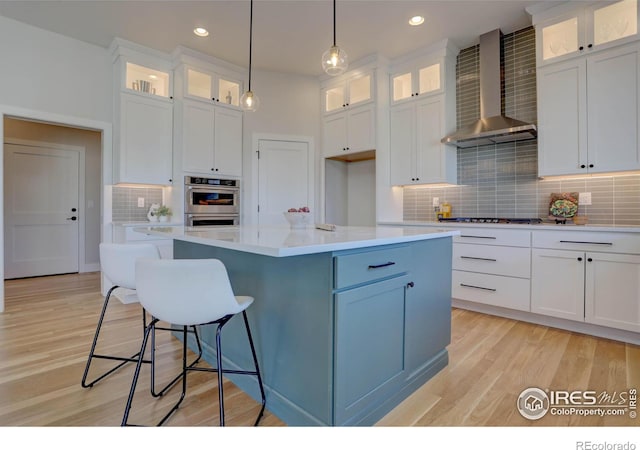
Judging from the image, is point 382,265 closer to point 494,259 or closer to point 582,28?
point 494,259

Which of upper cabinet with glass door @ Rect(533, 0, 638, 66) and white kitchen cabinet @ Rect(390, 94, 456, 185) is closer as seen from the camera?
upper cabinet with glass door @ Rect(533, 0, 638, 66)

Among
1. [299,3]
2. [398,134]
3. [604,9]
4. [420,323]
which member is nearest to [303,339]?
[420,323]

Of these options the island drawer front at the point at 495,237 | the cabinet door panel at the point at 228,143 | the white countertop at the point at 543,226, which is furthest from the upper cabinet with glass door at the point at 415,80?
the cabinet door panel at the point at 228,143

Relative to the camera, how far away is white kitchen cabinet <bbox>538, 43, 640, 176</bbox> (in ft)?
8.55

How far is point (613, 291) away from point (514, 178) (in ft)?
4.57

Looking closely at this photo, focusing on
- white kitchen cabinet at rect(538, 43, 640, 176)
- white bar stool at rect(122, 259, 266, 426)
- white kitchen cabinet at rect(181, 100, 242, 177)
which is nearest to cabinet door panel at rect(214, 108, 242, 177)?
white kitchen cabinet at rect(181, 100, 242, 177)

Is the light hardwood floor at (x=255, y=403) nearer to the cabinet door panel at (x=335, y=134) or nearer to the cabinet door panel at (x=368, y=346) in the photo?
the cabinet door panel at (x=368, y=346)

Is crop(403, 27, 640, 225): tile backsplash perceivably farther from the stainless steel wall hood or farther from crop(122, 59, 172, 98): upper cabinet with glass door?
crop(122, 59, 172, 98): upper cabinet with glass door

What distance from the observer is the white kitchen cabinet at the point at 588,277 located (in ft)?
7.98

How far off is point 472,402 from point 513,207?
95.5 inches

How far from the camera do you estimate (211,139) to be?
4121 mm

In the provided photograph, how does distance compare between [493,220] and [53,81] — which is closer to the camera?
[493,220]
